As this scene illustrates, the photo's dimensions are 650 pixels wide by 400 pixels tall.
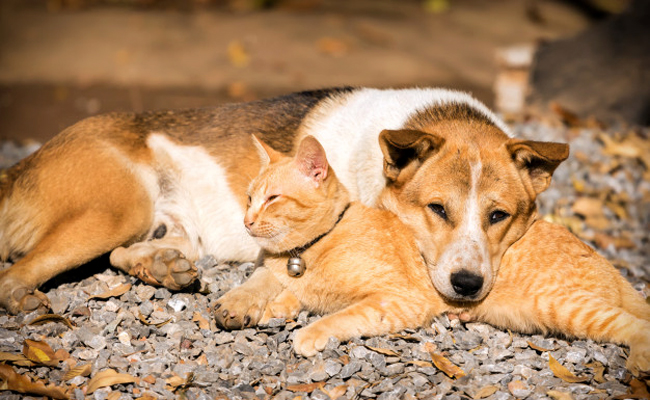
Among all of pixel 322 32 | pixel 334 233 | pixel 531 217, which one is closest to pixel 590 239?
pixel 531 217

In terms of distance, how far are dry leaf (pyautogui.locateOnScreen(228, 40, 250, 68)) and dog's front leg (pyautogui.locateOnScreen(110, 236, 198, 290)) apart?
6749mm

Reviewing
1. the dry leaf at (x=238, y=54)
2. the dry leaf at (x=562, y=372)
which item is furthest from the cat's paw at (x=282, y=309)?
the dry leaf at (x=238, y=54)

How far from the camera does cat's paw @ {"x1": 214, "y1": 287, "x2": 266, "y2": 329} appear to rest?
3572mm

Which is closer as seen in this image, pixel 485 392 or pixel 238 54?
A: pixel 485 392

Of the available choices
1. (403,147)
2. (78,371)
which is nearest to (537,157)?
(403,147)

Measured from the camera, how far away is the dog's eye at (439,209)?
3.63 metres

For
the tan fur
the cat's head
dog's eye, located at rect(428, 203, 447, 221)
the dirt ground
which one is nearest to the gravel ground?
the tan fur

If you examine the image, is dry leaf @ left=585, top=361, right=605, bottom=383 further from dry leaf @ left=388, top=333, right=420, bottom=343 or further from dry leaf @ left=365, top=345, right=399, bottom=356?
dry leaf @ left=365, top=345, right=399, bottom=356

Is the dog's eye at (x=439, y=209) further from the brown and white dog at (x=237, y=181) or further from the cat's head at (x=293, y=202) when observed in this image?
the cat's head at (x=293, y=202)

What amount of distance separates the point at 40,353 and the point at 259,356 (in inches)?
46.1

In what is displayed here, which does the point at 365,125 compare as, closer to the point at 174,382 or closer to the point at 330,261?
the point at 330,261

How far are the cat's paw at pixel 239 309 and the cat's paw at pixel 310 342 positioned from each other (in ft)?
1.30

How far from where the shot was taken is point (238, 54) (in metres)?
10.7

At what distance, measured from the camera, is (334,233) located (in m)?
3.82
